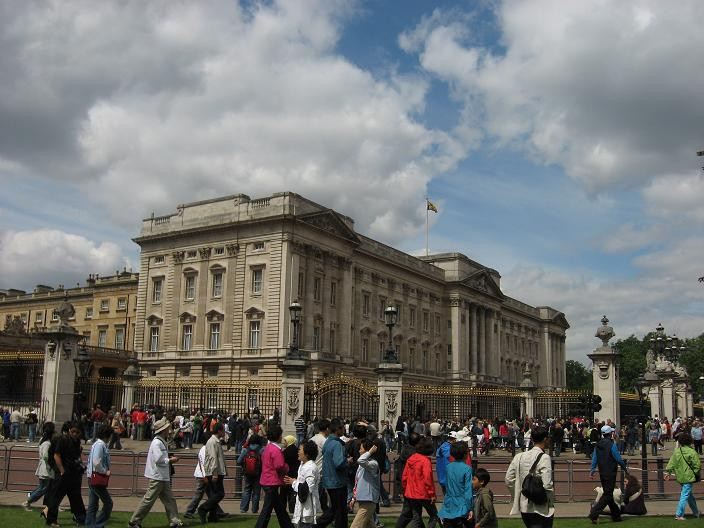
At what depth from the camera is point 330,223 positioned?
197ft

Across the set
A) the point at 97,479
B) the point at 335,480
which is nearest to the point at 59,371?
the point at 97,479

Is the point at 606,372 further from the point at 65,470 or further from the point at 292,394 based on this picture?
the point at 65,470

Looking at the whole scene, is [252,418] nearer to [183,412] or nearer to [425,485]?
[183,412]

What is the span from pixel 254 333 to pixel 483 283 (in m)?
39.9

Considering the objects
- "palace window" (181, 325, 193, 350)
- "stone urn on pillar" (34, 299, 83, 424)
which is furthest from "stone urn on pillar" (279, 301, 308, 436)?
"palace window" (181, 325, 193, 350)

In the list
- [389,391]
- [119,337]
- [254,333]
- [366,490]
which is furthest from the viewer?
[119,337]

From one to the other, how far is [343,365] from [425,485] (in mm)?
48229

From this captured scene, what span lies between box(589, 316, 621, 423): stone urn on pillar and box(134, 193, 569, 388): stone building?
30.4 m

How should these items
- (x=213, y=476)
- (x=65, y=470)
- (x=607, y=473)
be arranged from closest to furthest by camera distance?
1. (x=65, y=470)
2. (x=213, y=476)
3. (x=607, y=473)

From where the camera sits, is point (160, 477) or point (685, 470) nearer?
point (160, 477)

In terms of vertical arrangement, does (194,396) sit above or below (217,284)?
below

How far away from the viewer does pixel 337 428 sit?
12.7m

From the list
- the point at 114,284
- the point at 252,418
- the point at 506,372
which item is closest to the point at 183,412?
the point at 252,418

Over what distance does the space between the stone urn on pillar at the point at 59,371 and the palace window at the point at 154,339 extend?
35284 mm
